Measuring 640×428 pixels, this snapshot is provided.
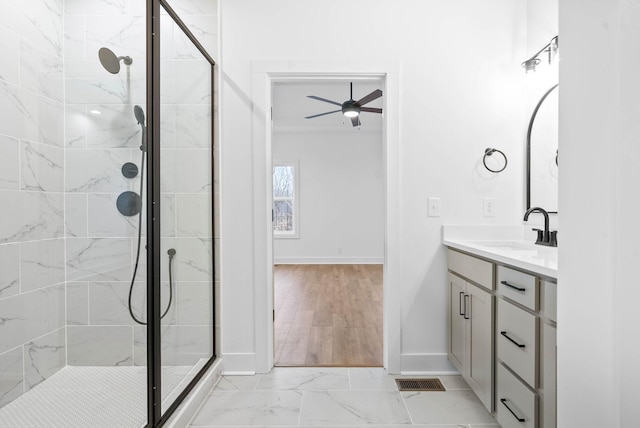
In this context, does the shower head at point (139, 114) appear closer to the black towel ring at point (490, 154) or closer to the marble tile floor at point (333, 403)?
the marble tile floor at point (333, 403)

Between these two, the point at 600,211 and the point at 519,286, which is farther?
the point at 519,286

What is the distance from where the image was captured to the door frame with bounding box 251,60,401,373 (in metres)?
2.32

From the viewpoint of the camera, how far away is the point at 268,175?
7.75 ft

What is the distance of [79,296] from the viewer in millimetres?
1620

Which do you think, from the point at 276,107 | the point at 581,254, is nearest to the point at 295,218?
the point at 276,107

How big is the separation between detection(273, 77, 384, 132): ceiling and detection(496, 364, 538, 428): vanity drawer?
10.6ft

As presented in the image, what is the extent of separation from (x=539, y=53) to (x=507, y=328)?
167 cm

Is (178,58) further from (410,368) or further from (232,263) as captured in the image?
(410,368)

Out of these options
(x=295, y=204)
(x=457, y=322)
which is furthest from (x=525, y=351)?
(x=295, y=204)

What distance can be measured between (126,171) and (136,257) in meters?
0.38

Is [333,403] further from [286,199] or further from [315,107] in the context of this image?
[286,199]

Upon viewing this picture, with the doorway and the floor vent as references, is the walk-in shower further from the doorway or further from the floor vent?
the doorway

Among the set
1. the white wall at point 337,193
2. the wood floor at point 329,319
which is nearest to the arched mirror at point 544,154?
the wood floor at point 329,319

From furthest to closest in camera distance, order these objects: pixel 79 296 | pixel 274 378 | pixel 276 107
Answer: pixel 276 107, pixel 274 378, pixel 79 296
